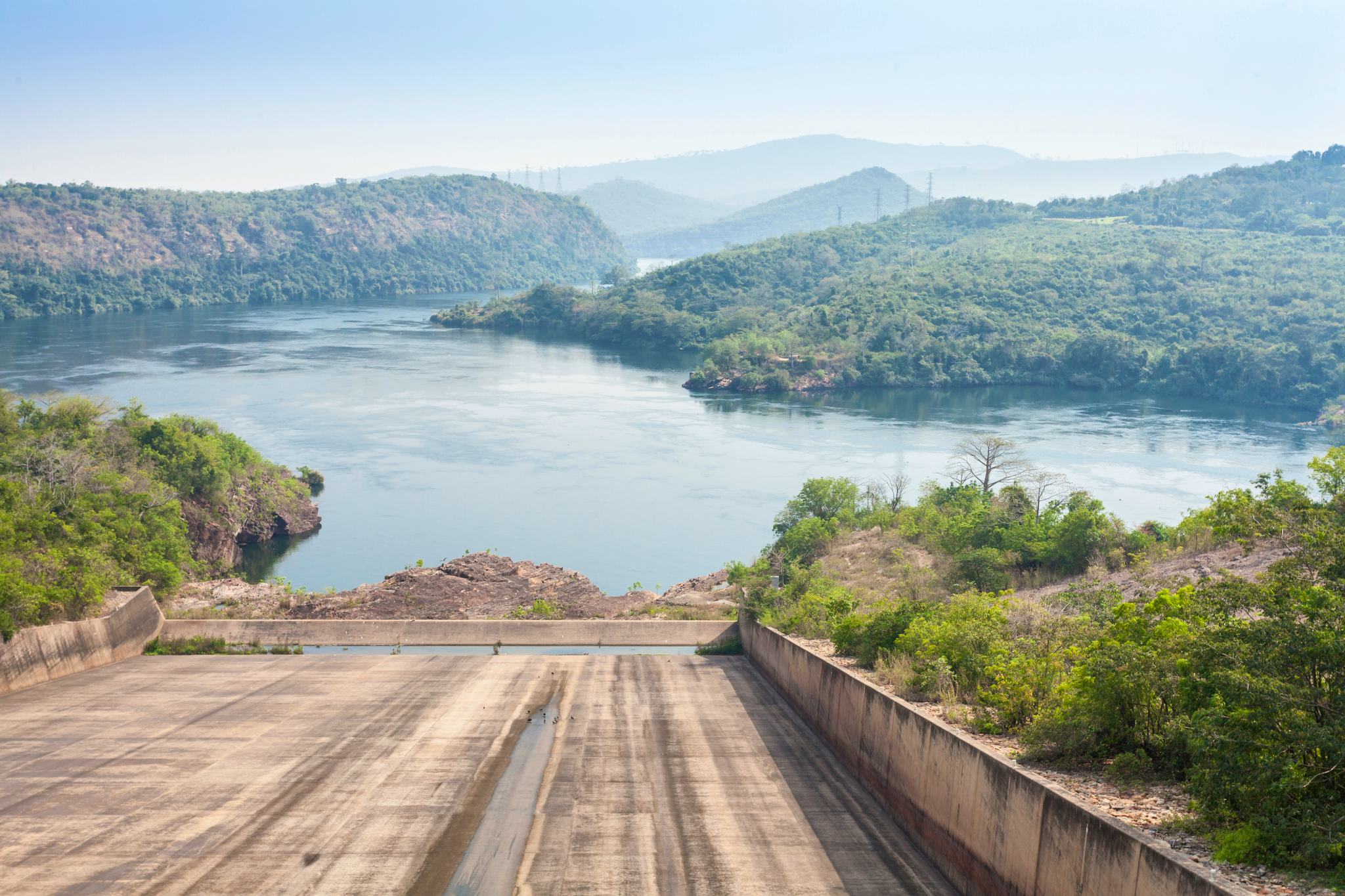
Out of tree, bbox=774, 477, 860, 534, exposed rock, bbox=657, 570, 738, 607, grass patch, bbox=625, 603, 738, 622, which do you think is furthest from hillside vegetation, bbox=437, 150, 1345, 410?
grass patch, bbox=625, 603, 738, 622

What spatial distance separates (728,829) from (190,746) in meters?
9.50

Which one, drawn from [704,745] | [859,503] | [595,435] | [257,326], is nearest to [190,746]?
[704,745]

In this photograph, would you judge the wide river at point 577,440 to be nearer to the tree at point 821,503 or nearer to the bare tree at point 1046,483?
the bare tree at point 1046,483

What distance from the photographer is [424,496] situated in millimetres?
50281

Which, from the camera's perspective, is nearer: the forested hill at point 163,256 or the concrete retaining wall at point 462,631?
the concrete retaining wall at point 462,631

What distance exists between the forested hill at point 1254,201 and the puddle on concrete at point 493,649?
12553 cm

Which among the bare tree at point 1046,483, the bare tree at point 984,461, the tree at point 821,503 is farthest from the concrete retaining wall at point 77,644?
the bare tree at point 1046,483

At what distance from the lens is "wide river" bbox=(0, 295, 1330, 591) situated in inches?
1777

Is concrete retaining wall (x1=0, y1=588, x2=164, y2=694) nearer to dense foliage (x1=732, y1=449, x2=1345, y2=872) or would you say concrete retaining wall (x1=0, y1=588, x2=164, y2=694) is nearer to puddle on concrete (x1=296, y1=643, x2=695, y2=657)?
puddle on concrete (x1=296, y1=643, x2=695, y2=657)

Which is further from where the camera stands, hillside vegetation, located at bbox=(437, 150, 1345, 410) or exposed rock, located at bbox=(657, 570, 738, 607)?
hillside vegetation, located at bbox=(437, 150, 1345, 410)

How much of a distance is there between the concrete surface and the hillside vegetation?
67924 millimetres

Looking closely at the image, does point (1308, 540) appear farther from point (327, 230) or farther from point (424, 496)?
point (327, 230)

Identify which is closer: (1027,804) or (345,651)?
(1027,804)

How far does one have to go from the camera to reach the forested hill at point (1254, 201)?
133750 millimetres
